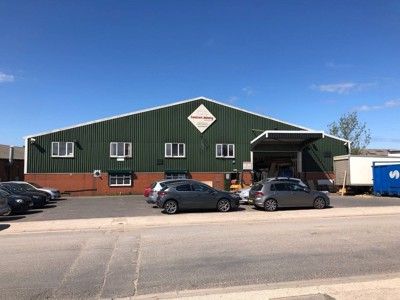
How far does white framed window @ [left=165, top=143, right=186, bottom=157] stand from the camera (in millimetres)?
40719

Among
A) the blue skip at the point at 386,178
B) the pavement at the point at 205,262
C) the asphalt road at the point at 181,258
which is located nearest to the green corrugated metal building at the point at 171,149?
the blue skip at the point at 386,178

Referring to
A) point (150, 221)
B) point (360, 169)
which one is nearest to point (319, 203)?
point (150, 221)

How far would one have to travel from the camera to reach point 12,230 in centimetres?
1495

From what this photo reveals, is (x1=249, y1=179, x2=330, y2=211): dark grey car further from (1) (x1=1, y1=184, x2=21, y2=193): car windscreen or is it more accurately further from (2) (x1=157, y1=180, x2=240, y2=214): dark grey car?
(1) (x1=1, y1=184, x2=21, y2=193): car windscreen

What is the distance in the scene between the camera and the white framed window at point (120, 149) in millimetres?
39688

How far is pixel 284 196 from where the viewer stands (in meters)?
21.5

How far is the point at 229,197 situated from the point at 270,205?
198 cm

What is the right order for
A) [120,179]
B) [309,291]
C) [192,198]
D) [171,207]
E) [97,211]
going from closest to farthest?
[309,291] → [171,207] → [192,198] → [97,211] → [120,179]

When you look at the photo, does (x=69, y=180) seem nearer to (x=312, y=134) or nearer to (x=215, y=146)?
(x=215, y=146)

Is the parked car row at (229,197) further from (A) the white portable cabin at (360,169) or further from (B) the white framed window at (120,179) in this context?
(B) the white framed window at (120,179)

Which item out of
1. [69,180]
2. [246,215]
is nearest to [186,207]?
[246,215]

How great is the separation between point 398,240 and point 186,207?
1093cm

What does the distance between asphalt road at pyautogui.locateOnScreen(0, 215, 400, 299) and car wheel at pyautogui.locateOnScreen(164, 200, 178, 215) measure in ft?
21.5

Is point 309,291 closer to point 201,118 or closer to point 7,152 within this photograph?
point 201,118
